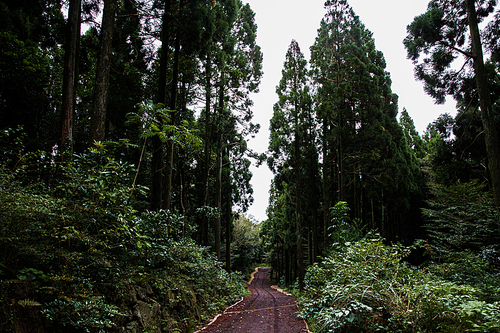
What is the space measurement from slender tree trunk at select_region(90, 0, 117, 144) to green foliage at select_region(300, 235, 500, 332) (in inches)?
215

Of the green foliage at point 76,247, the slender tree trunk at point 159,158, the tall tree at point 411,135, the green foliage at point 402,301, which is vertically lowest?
the green foliage at point 402,301

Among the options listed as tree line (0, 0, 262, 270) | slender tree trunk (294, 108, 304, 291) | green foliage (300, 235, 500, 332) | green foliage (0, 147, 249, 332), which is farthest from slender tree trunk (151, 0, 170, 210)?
slender tree trunk (294, 108, 304, 291)

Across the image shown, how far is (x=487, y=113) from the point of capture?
6660mm

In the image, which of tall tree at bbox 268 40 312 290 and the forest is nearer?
the forest

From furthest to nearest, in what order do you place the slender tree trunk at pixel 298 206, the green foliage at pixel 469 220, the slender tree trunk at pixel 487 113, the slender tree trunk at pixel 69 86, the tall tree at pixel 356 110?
the slender tree trunk at pixel 298 206 < the tall tree at pixel 356 110 < the green foliage at pixel 469 220 < the slender tree trunk at pixel 487 113 < the slender tree trunk at pixel 69 86

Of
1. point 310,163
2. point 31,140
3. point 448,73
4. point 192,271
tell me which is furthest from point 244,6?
point 192,271

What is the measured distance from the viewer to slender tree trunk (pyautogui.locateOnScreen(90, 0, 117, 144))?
566 cm

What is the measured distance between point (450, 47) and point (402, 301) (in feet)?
23.4

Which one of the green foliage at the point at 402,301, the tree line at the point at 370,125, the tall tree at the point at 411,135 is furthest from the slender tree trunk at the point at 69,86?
the tall tree at the point at 411,135

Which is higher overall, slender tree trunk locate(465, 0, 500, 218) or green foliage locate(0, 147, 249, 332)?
slender tree trunk locate(465, 0, 500, 218)

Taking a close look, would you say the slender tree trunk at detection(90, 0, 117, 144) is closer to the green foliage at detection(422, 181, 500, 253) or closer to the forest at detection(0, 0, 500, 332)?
the forest at detection(0, 0, 500, 332)

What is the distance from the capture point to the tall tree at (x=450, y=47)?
6.75 metres

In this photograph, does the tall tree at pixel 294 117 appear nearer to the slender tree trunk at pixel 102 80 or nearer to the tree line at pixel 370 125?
the tree line at pixel 370 125

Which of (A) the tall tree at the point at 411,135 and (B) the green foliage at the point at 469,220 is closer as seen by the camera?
(B) the green foliage at the point at 469,220
